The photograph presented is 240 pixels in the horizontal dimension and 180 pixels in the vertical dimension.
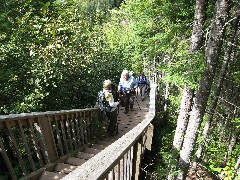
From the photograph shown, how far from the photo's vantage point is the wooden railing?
428 centimetres

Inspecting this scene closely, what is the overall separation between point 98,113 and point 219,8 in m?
Result: 4.78

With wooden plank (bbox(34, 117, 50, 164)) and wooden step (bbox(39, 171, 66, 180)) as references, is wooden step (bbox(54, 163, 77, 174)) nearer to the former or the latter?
wooden plank (bbox(34, 117, 50, 164))

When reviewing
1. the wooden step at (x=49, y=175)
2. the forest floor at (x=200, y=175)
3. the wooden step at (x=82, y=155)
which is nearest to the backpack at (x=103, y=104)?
the wooden step at (x=82, y=155)

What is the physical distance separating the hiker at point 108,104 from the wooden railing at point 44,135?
29 cm

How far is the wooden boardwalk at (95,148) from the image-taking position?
460 cm

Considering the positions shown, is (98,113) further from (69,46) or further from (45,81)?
(69,46)

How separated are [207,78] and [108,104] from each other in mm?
3686

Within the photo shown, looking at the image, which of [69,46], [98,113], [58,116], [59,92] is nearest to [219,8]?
[58,116]

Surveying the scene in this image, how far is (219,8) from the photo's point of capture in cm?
425

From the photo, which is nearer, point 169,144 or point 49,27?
point 49,27

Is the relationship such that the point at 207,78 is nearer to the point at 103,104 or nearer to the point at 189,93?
the point at 189,93

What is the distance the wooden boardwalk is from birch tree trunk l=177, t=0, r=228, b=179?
2071 millimetres

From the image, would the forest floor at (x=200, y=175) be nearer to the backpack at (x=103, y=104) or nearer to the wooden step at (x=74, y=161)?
the backpack at (x=103, y=104)

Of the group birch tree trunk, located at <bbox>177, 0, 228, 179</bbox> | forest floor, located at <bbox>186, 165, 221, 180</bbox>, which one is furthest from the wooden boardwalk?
forest floor, located at <bbox>186, 165, 221, 180</bbox>
